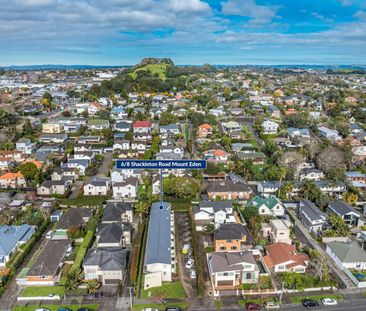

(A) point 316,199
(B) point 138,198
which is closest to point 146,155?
(B) point 138,198

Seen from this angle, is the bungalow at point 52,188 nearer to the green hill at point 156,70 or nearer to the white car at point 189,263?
the white car at point 189,263

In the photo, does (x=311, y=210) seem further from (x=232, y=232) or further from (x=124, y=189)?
(x=124, y=189)

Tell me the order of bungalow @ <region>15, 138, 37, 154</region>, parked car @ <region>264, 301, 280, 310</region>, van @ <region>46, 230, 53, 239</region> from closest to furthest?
1. parked car @ <region>264, 301, 280, 310</region>
2. van @ <region>46, 230, 53, 239</region>
3. bungalow @ <region>15, 138, 37, 154</region>

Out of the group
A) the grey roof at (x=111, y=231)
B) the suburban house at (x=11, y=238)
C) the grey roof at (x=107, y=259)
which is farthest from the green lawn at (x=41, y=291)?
the grey roof at (x=111, y=231)

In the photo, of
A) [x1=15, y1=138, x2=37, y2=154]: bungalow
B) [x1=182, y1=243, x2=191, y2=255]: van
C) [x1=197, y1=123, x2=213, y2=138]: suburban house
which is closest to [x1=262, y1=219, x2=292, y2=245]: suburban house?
[x1=182, y1=243, x2=191, y2=255]: van

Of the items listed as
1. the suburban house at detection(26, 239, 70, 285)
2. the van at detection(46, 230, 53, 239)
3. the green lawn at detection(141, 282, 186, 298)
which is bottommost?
the green lawn at detection(141, 282, 186, 298)

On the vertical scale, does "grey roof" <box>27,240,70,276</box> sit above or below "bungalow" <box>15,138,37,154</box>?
below

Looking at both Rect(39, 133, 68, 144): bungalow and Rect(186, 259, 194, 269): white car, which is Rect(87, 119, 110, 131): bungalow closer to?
A: Rect(39, 133, 68, 144): bungalow
